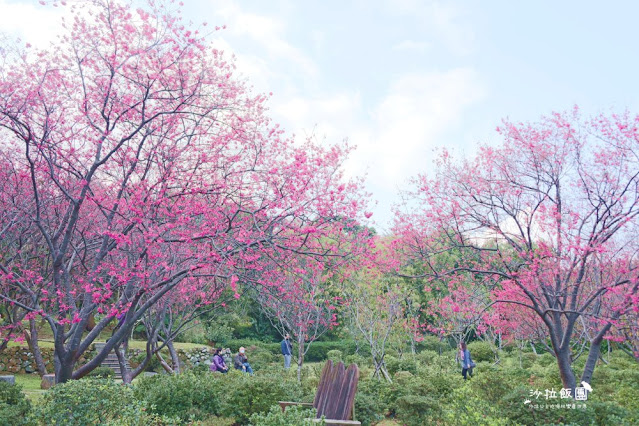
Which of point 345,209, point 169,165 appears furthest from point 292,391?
point 169,165

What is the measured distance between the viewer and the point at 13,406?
18.2ft

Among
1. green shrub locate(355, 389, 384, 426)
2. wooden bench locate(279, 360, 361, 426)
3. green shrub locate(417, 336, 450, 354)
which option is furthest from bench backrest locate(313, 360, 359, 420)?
green shrub locate(417, 336, 450, 354)

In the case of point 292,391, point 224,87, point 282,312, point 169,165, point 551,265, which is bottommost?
point 292,391

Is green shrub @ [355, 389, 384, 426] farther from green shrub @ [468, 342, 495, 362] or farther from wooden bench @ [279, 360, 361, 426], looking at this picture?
green shrub @ [468, 342, 495, 362]

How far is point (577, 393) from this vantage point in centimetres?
734

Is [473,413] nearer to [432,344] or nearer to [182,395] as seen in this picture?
[182,395]

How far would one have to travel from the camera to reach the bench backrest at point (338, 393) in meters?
5.57

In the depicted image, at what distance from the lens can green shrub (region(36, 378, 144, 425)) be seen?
4.83m

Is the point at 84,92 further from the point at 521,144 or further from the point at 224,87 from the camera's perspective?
the point at 521,144

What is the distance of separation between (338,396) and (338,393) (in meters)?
0.04

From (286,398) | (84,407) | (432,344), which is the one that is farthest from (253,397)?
(432,344)

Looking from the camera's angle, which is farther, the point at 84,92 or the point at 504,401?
the point at 84,92

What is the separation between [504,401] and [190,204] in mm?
4773

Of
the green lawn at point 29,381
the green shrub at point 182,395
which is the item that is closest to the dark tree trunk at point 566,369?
the green shrub at point 182,395
